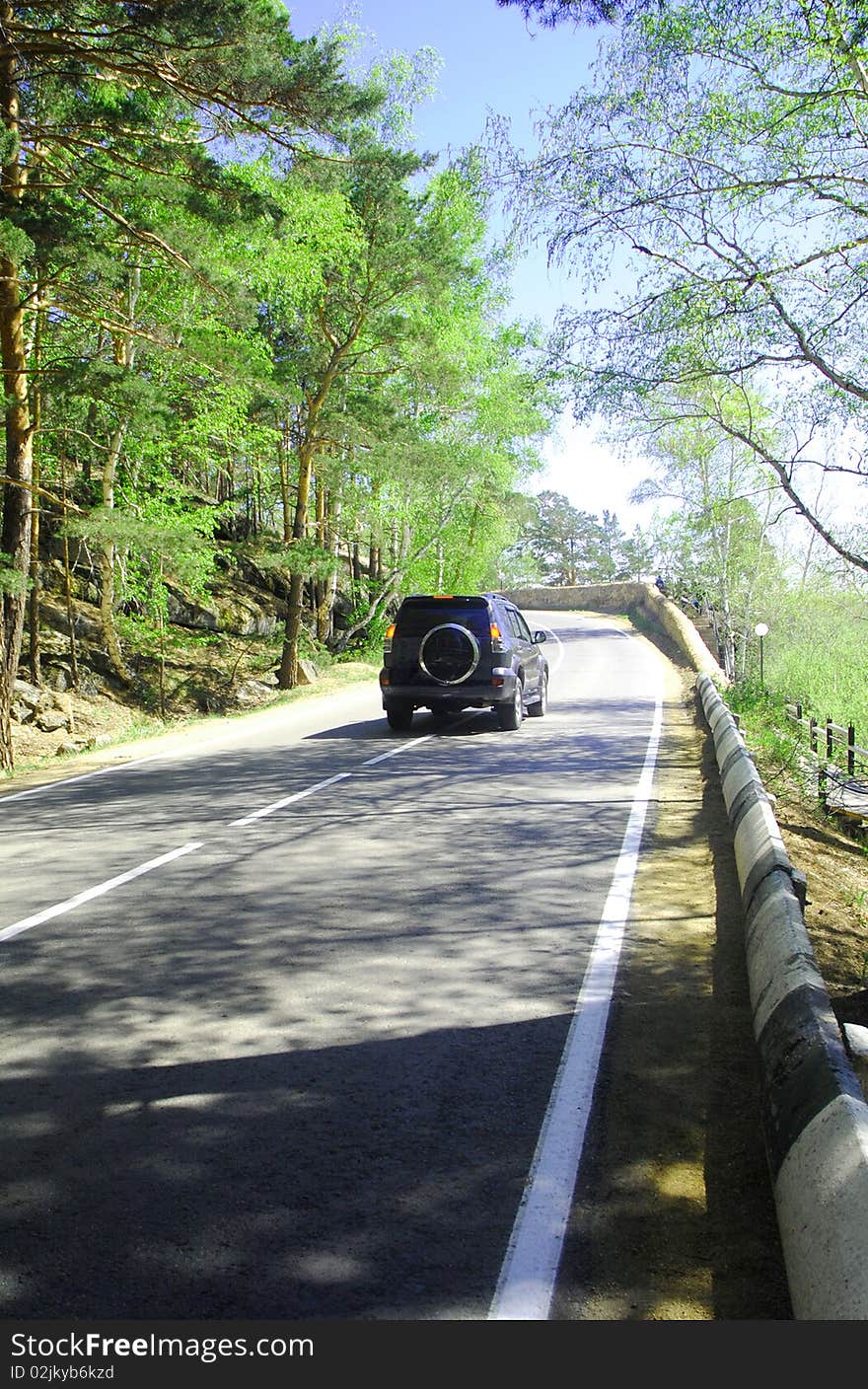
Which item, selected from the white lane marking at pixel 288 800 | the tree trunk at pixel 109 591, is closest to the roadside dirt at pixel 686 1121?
the white lane marking at pixel 288 800

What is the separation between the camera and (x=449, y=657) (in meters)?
15.2

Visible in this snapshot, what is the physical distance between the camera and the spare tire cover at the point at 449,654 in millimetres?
15164

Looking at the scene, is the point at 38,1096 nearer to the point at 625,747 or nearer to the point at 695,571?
the point at 625,747

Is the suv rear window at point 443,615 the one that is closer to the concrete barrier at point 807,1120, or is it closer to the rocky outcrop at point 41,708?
the rocky outcrop at point 41,708

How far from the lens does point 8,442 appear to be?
1739 centimetres

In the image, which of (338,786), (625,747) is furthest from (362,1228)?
(625,747)

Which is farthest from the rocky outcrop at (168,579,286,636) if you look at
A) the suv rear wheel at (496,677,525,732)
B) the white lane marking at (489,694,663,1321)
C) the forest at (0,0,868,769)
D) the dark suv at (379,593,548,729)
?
the white lane marking at (489,694,663,1321)

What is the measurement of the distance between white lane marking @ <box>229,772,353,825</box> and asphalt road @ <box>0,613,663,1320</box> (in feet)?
0.32

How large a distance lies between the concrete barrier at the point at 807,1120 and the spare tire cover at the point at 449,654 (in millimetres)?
9478

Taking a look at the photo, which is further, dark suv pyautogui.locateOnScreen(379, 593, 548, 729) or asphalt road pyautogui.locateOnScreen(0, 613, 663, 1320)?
dark suv pyautogui.locateOnScreen(379, 593, 548, 729)

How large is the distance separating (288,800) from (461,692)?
5215 millimetres

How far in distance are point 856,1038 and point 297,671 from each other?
23.3 meters

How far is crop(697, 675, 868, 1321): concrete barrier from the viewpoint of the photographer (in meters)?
2.77

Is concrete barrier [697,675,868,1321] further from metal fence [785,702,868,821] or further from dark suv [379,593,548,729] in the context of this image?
dark suv [379,593,548,729]
